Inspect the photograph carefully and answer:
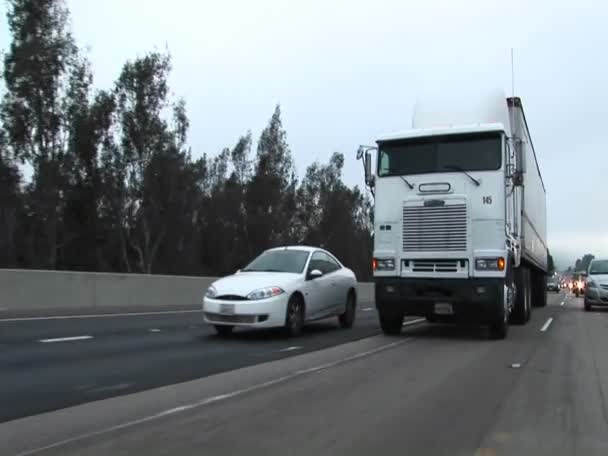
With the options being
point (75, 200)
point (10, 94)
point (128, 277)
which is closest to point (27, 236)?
point (75, 200)

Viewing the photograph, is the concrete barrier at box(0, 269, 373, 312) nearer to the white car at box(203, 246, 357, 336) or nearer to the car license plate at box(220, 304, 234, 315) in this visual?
the white car at box(203, 246, 357, 336)

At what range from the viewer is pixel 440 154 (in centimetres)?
1191

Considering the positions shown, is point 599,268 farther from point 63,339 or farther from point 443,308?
point 63,339

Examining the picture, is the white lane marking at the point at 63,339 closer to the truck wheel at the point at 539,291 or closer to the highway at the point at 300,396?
the highway at the point at 300,396

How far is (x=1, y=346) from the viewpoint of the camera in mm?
9539

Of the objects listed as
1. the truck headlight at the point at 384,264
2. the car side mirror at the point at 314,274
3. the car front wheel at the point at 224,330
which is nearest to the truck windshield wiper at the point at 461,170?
the truck headlight at the point at 384,264

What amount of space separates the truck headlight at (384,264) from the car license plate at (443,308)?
1.06 metres

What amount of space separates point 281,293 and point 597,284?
52.3 ft

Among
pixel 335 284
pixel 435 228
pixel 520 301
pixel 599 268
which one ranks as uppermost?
pixel 435 228

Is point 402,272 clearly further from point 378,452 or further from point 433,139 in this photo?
point 378,452

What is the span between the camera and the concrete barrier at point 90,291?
1541 centimetres

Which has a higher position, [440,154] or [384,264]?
[440,154]

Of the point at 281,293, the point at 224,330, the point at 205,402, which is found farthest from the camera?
the point at 224,330

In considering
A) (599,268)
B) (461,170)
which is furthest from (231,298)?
(599,268)
